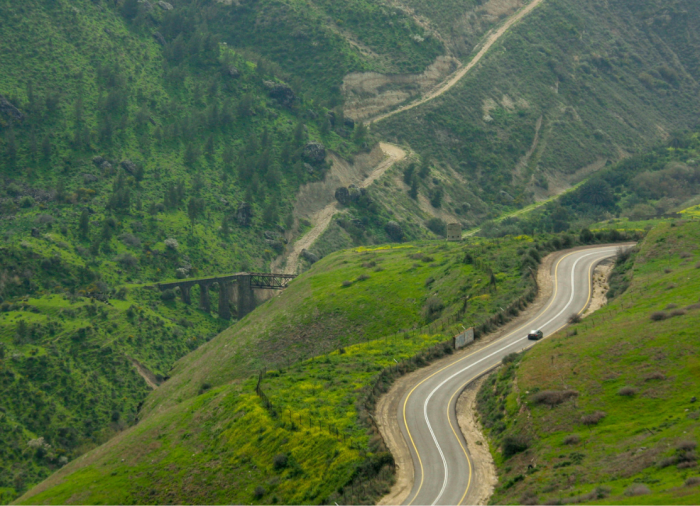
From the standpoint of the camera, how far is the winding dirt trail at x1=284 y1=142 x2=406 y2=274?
144 meters

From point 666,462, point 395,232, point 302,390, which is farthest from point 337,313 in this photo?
point 395,232

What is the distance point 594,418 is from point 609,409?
1.36m

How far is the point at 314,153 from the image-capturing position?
165 m

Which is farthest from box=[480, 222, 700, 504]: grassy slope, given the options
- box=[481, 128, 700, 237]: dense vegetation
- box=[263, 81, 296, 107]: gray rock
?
box=[263, 81, 296, 107]: gray rock

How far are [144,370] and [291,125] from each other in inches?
3482

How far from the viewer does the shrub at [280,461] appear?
47.7 meters

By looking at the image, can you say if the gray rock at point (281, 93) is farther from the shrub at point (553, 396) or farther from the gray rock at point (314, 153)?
the shrub at point (553, 396)

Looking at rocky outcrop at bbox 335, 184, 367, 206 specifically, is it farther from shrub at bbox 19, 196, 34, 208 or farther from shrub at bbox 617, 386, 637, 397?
shrub at bbox 617, 386, 637, 397

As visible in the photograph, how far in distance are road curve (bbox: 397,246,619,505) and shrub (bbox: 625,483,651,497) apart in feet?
33.6

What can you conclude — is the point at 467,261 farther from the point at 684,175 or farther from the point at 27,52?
the point at 27,52

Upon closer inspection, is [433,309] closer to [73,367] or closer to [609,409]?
[609,409]

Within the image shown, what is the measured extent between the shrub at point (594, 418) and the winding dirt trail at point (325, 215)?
10042cm

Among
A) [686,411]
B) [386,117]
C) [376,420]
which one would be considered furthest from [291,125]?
[686,411]

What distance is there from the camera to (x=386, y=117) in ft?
618
